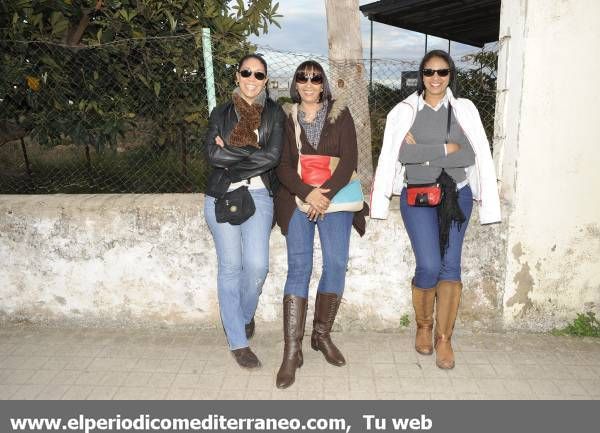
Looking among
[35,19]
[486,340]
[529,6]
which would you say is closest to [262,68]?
[529,6]

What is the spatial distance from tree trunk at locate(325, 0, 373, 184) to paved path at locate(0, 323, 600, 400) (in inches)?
71.7

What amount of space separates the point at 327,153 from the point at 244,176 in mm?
538

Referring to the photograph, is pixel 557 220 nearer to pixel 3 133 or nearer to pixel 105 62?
pixel 105 62

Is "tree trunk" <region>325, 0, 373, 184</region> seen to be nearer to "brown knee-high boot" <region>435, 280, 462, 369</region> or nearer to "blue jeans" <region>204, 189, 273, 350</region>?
"blue jeans" <region>204, 189, 273, 350</region>

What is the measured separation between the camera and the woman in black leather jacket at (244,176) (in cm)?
328

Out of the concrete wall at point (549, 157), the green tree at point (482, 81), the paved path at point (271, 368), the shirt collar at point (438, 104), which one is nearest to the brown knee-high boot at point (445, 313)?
the paved path at point (271, 368)

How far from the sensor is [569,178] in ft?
12.6

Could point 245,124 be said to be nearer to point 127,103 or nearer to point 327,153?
point 327,153

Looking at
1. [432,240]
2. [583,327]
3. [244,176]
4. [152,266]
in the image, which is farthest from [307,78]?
[583,327]

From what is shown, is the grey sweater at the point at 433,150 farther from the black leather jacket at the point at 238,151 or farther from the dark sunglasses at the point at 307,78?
the black leather jacket at the point at 238,151

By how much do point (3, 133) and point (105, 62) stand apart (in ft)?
3.70

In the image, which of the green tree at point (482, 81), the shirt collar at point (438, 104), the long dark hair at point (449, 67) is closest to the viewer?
the long dark hair at point (449, 67)

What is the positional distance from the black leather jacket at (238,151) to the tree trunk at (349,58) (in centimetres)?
111

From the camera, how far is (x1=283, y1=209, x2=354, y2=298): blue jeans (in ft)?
10.9
